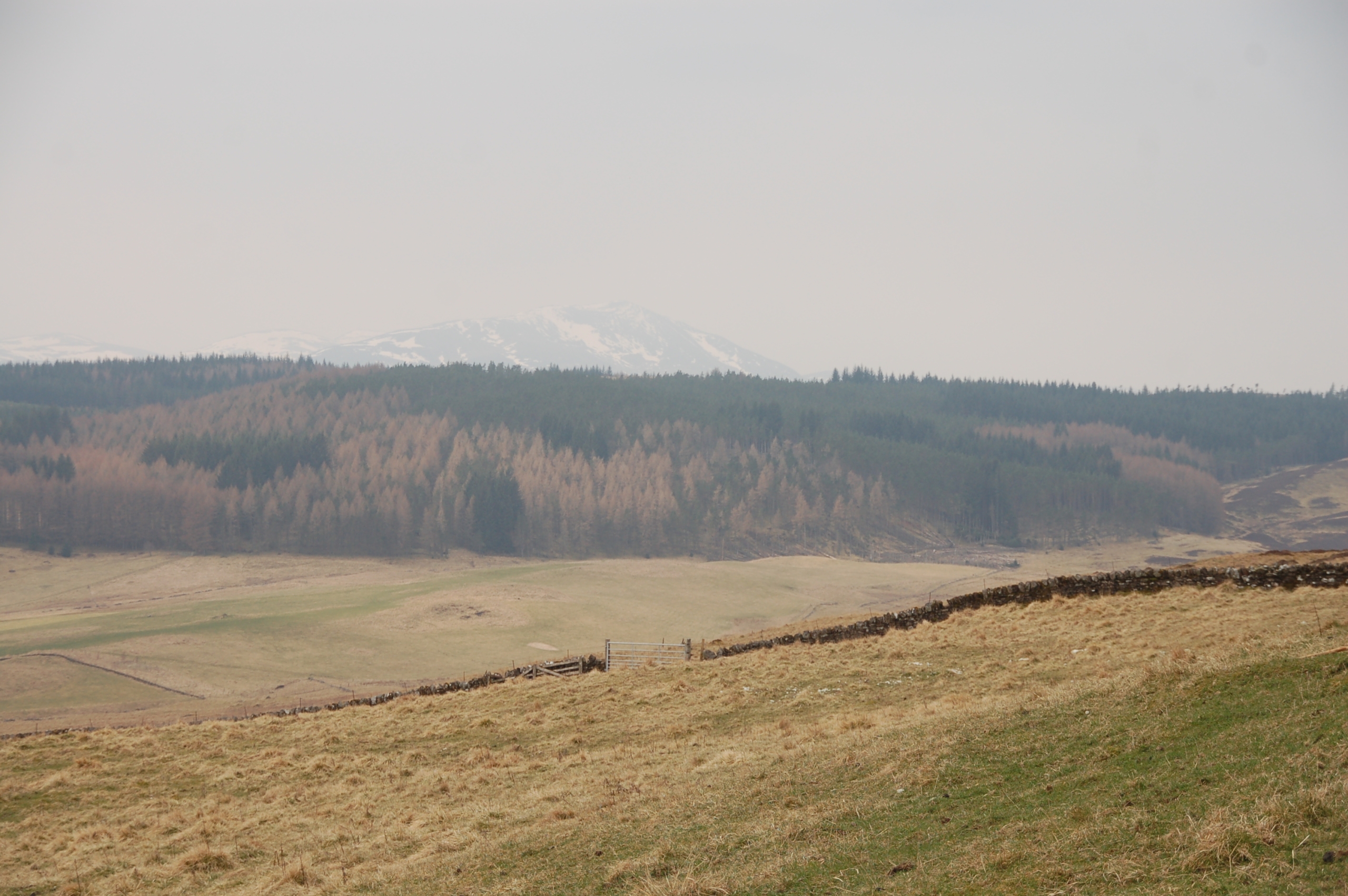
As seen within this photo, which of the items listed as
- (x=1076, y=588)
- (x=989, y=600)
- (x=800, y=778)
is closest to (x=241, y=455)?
(x=989, y=600)

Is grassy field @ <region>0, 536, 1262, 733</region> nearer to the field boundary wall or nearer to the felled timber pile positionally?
the field boundary wall

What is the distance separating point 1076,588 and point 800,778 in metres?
23.9

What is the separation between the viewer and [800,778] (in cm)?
1673

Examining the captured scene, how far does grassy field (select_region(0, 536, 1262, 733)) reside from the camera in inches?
2208

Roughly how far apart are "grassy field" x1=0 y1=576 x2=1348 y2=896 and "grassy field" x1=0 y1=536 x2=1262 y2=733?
24629 mm

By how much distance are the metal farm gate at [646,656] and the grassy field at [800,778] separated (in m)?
3.53

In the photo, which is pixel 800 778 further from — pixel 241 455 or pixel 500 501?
pixel 241 455

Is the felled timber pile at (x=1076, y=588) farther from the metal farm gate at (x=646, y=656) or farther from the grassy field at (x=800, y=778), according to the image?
the grassy field at (x=800, y=778)

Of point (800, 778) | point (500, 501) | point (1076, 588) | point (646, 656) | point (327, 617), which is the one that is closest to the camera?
point (800, 778)

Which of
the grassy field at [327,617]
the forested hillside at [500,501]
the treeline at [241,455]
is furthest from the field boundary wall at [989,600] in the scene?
the treeline at [241,455]

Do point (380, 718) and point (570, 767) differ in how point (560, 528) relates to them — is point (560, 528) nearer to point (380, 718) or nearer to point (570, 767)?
point (380, 718)

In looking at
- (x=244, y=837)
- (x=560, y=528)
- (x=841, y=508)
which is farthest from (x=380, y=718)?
(x=841, y=508)

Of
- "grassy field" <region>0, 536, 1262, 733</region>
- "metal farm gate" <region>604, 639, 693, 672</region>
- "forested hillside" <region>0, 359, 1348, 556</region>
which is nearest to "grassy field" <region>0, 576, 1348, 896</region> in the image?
"metal farm gate" <region>604, 639, 693, 672</region>

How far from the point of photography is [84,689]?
55.4 metres
